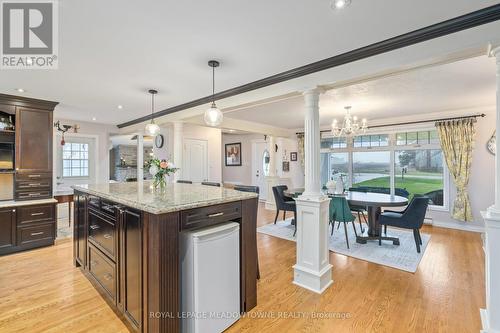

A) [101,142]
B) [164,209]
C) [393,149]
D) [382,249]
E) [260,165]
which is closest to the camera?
[164,209]

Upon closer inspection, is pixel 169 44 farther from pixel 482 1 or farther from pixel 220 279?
pixel 482 1

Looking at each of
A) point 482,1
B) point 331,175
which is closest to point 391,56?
point 482,1

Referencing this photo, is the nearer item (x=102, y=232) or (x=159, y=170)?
(x=102, y=232)

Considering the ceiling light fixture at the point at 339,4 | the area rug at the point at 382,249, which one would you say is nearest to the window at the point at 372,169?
the area rug at the point at 382,249

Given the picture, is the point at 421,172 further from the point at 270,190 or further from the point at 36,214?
the point at 36,214

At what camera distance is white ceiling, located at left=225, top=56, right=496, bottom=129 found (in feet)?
9.14

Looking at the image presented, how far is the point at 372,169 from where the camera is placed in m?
5.97

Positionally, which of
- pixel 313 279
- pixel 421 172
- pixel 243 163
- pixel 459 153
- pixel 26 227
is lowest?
pixel 313 279

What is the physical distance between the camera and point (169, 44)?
7.02 feet

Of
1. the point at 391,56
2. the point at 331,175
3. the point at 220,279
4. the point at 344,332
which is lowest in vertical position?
the point at 344,332

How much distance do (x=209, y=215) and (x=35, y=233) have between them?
350 cm

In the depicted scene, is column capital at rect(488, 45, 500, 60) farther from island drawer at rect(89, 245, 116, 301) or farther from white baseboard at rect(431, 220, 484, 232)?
white baseboard at rect(431, 220, 484, 232)

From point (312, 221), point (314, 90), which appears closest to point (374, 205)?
point (312, 221)

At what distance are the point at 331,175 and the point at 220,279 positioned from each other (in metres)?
5.50
